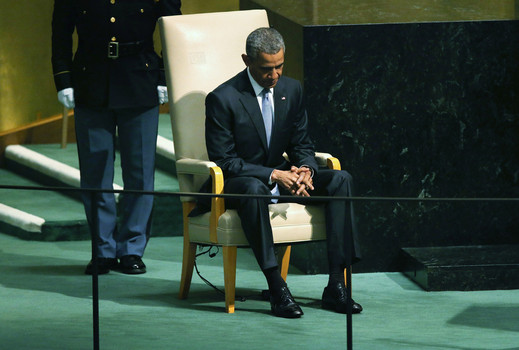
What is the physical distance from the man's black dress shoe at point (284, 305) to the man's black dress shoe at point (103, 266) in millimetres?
1034

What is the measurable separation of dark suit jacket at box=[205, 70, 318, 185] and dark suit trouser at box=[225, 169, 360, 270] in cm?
8

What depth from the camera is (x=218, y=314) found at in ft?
13.7

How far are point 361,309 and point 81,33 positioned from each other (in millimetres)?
1732

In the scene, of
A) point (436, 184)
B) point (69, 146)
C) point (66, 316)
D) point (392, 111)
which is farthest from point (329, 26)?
point (69, 146)

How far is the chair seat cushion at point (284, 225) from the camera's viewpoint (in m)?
4.14

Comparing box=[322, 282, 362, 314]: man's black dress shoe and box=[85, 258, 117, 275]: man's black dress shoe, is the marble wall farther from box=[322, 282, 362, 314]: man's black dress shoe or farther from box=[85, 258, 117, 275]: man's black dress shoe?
box=[85, 258, 117, 275]: man's black dress shoe

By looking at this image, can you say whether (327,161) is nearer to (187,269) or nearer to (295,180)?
(295,180)

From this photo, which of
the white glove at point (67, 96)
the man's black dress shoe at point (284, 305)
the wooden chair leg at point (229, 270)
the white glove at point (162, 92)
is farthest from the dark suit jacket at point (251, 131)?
the white glove at point (67, 96)

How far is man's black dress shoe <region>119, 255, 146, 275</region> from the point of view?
16.2ft

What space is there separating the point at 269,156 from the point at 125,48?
93cm

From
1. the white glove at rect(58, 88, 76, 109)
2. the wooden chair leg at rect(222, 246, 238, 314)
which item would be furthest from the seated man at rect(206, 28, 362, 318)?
the white glove at rect(58, 88, 76, 109)

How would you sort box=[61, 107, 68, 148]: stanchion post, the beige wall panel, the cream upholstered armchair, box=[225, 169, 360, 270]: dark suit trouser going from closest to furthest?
box=[225, 169, 360, 270]: dark suit trouser < the cream upholstered armchair < box=[61, 107, 68, 148]: stanchion post < the beige wall panel

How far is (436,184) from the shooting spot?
4996 mm

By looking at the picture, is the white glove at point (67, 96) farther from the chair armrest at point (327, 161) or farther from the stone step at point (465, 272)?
the stone step at point (465, 272)
